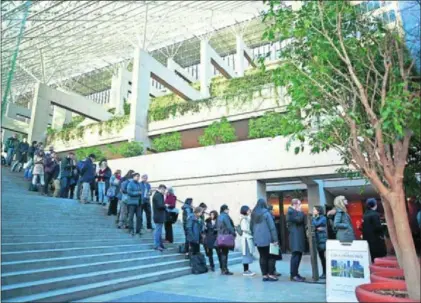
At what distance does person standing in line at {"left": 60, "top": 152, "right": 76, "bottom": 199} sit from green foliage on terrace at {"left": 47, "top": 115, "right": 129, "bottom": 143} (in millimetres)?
9678

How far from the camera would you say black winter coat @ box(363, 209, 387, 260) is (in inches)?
231

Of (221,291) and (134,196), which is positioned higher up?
(134,196)

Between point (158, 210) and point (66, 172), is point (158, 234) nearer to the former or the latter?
point (158, 210)

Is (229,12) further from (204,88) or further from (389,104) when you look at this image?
(389,104)

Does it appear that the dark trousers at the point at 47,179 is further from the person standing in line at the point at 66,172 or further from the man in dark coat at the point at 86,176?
the man in dark coat at the point at 86,176

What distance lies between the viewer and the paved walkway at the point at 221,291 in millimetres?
4547

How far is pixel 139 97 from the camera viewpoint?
702 inches

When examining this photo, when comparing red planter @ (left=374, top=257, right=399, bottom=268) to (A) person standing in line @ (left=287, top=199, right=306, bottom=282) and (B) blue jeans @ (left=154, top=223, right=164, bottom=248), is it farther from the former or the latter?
(B) blue jeans @ (left=154, top=223, right=164, bottom=248)

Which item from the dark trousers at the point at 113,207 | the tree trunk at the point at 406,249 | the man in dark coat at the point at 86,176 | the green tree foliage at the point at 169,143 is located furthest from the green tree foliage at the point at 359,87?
the green tree foliage at the point at 169,143

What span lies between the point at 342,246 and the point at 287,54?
278 centimetres

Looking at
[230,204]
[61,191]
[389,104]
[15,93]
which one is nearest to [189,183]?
[230,204]

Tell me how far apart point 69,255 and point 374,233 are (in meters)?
5.72

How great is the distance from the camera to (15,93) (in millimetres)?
43469

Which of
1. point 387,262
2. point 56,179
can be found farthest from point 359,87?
point 56,179
